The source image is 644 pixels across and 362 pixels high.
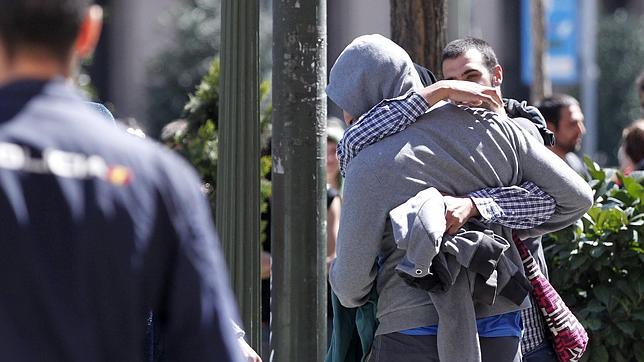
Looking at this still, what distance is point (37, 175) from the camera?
5.92 feet

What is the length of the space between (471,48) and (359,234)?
0.94 metres

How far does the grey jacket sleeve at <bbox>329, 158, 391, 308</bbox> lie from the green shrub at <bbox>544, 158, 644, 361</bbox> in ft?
5.32

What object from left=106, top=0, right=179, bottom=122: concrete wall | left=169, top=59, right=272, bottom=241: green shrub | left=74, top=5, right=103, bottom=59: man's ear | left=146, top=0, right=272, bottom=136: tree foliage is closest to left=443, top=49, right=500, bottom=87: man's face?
left=74, top=5, right=103, bottom=59: man's ear

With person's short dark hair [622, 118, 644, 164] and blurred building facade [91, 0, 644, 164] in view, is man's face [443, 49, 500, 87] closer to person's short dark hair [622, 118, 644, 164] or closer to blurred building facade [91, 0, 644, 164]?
person's short dark hair [622, 118, 644, 164]

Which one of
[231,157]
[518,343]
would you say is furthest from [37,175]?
[231,157]

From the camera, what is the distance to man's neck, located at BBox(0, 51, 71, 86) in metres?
1.86

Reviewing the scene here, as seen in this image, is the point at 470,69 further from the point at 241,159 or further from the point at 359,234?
the point at 241,159

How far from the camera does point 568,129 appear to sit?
7.15 metres

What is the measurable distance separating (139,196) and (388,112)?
185 centimetres

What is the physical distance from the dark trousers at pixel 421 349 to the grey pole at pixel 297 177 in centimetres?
77

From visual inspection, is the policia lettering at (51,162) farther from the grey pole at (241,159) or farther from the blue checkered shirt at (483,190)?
the grey pole at (241,159)

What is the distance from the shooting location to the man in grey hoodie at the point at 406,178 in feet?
11.7

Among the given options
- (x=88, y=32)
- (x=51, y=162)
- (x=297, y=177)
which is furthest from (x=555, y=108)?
(x=51, y=162)

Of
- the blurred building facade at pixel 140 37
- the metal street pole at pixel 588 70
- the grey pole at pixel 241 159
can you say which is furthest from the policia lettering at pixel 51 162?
the blurred building facade at pixel 140 37
